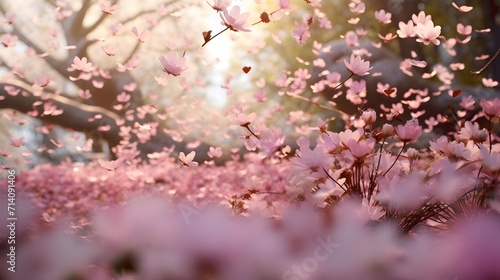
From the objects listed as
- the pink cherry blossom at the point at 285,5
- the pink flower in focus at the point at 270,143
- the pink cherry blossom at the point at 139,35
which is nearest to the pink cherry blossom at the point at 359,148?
the pink flower in focus at the point at 270,143

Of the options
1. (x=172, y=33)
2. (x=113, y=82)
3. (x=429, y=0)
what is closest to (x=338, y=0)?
(x=429, y=0)

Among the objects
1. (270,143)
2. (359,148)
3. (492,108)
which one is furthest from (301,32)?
(359,148)

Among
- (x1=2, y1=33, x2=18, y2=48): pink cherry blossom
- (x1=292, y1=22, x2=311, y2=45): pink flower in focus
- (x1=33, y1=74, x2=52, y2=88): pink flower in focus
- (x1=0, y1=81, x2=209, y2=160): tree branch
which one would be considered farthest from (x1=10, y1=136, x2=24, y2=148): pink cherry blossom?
(x1=0, y1=81, x2=209, y2=160): tree branch

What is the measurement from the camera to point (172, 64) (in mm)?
2355

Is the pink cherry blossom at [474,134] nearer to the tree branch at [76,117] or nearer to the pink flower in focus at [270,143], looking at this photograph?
the pink flower in focus at [270,143]

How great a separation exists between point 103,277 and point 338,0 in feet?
44.8

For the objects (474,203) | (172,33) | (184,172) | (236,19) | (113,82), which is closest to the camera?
(474,203)

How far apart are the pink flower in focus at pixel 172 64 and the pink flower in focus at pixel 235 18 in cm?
35

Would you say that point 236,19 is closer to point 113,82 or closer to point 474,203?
point 474,203

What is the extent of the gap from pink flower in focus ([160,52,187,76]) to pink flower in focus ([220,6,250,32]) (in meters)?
0.35

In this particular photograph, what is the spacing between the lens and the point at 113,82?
11.1 m

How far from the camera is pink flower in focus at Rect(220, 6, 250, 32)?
2119 mm

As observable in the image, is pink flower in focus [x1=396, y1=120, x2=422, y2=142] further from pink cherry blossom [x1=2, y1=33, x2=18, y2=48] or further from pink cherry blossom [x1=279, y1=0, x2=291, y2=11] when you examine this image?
pink cherry blossom [x1=2, y1=33, x2=18, y2=48]

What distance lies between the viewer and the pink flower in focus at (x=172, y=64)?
2.35 meters
